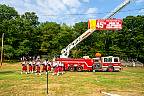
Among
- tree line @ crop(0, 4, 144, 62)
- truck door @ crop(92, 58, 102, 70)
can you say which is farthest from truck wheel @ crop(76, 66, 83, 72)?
tree line @ crop(0, 4, 144, 62)

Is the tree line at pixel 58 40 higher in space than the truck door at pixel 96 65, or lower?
higher

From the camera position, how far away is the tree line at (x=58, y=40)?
78106 mm

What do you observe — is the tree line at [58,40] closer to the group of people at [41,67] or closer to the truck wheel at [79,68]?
the truck wheel at [79,68]

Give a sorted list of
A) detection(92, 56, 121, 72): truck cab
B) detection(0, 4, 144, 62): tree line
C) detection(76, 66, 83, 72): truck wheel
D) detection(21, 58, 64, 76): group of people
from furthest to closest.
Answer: detection(0, 4, 144, 62): tree line
detection(92, 56, 121, 72): truck cab
detection(76, 66, 83, 72): truck wheel
detection(21, 58, 64, 76): group of people

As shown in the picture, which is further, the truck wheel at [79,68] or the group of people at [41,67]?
the truck wheel at [79,68]

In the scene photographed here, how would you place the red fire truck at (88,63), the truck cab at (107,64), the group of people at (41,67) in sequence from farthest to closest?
the truck cab at (107,64)
the red fire truck at (88,63)
the group of people at (41,67)

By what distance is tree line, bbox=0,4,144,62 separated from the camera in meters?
78.1

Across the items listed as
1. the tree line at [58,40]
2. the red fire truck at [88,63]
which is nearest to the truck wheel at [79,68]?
the red fire truck at [88,63]

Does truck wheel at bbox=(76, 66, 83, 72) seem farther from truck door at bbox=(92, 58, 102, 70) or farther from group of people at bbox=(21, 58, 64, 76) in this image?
group of people at bbox=(21, 58, 64, 76)

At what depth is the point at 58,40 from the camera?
267 feet

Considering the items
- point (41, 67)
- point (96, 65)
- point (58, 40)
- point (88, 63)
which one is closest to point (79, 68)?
point (88, 63)

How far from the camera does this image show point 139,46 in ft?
280

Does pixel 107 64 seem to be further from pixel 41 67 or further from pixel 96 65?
pixel 41 67

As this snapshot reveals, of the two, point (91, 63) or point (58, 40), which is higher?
point (58, 40)
